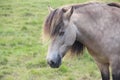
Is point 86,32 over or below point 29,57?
over

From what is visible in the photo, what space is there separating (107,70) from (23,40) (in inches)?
155

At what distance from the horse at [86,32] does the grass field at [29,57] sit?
27cm

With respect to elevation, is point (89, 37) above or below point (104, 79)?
above

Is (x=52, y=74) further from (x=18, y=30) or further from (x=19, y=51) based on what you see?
(x=18, y=30)

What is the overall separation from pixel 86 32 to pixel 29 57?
3.14 m

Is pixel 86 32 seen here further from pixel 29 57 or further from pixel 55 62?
pixel 29 57

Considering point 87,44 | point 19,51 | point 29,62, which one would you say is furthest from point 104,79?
point 19,51

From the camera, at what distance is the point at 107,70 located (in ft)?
16.0

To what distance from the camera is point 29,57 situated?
7359 mm

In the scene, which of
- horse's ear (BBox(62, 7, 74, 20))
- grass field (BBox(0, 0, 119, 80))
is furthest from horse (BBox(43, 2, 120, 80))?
grass field (BBox(0, 0, 119, 80))

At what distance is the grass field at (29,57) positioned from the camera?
6.35 m

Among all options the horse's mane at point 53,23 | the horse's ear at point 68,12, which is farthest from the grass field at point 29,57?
the horse's ear at point 68,12

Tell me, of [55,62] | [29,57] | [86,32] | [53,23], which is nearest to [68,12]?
[53,23]

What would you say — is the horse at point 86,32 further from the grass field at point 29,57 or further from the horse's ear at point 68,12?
the grass field at point 29,57
